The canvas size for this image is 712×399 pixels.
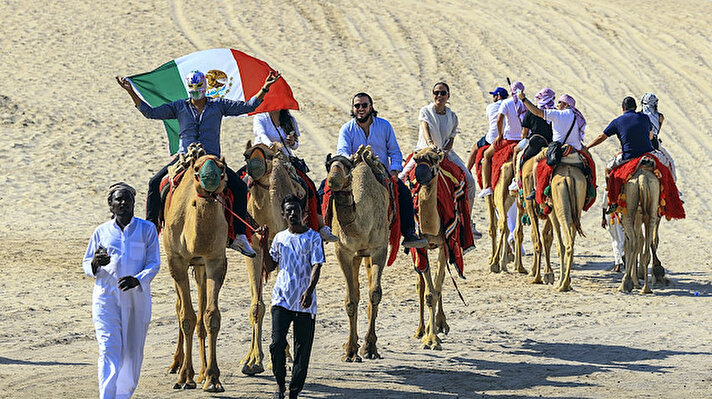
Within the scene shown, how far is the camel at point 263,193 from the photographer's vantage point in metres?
11.1

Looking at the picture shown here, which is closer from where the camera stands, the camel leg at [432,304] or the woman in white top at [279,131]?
the woman in white top at [279,131]

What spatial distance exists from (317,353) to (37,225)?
1056 centimetres

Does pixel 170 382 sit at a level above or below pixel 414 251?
below

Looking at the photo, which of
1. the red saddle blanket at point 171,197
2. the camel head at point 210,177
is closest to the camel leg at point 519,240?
the red saddle blanket at point 171,197

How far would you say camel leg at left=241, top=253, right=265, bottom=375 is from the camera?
10977mm

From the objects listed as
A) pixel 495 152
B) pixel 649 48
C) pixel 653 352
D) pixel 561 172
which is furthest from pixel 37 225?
pixel 649 48

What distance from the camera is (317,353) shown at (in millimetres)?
12047

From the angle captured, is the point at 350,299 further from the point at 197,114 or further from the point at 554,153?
the point at 554,153

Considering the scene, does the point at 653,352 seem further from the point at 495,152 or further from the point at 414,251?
the point at 495,152

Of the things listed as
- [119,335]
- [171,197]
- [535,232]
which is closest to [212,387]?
[119,335]

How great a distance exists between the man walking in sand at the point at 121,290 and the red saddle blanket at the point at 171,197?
1372 mm

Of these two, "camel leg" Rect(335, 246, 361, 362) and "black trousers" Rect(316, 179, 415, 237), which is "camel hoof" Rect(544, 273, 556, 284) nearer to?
"black trousers" Rect(316, 179, 415, 237)

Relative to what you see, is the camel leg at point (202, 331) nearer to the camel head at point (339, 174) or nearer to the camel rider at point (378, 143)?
the camel head at point (339, 174)

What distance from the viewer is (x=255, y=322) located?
11.3m
